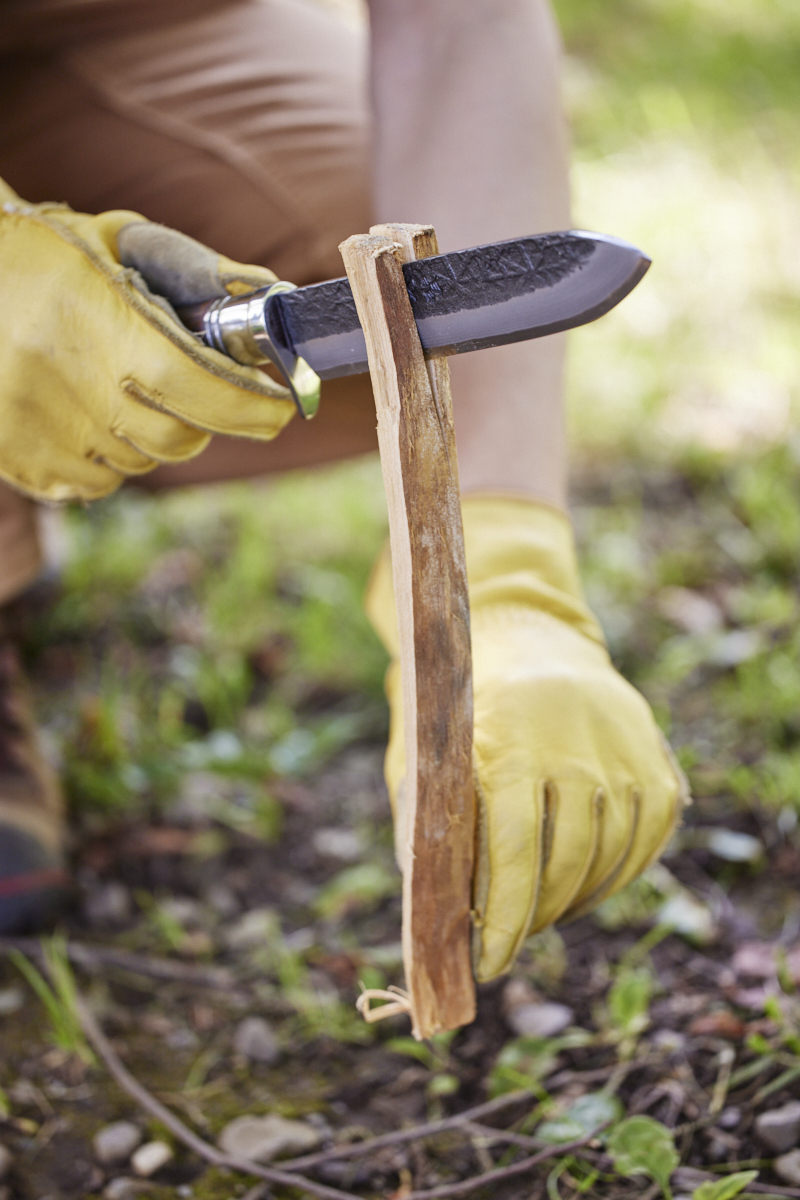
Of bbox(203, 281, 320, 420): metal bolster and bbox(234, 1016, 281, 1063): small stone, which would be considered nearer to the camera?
bbox(203, 281, 320, 420): metal bolster

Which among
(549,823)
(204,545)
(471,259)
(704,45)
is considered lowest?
(204,545)

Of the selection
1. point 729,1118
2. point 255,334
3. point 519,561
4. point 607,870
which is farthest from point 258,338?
point 729,1118

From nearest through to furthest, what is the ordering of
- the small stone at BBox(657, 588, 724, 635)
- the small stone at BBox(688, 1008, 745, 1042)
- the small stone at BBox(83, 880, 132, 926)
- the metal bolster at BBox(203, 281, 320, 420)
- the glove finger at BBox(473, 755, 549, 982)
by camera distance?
1. the metal bolster at BBox(203, 281, 320, 420)
2. the glove finger at BBox(473, 755, 549, 982)
3. the small stone at BBox(688, 1008, 745, 1042)
4. the small stone at BBox(83, 880, 132, 926)
5. the small stone at BBox(657, 588, 724, 635)

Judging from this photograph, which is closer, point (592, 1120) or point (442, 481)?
point (442, 481)

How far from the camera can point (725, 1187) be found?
0.83m

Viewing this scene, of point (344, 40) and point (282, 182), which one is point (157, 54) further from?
point (344, 40)

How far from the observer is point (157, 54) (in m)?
1.54

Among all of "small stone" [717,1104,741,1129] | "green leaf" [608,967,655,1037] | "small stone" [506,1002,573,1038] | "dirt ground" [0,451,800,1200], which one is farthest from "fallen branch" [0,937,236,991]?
"small stone" [717,1104,741,1129]

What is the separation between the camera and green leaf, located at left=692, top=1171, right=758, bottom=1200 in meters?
0.82

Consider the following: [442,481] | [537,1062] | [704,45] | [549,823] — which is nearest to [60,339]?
[442,481]

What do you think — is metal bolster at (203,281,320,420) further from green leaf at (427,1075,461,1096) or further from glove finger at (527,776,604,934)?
green leaf at (427,1075,461,1096)

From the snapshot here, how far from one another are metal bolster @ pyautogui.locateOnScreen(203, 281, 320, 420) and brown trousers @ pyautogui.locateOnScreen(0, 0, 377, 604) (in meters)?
0.70

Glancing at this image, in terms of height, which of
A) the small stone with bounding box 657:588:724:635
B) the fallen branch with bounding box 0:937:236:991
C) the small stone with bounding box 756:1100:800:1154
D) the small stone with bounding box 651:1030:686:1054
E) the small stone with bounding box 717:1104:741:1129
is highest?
the small stone with bounding box 756:1100:800:1154

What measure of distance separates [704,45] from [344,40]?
289 centimetres
